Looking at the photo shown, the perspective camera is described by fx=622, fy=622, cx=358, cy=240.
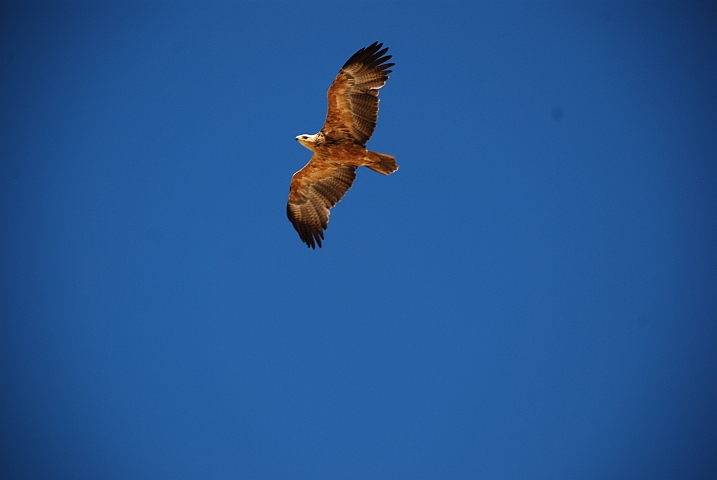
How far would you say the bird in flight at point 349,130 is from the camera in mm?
11484

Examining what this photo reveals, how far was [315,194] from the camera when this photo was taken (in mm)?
12797

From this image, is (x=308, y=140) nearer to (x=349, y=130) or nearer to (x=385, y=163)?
(x=349, y=130)

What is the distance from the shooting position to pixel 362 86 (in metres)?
11.5

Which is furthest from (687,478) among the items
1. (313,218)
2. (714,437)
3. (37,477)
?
(37,477)

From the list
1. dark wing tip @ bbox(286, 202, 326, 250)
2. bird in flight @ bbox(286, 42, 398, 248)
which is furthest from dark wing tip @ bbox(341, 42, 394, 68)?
dark wing tip @ bbox(286, 202, 326, 250)

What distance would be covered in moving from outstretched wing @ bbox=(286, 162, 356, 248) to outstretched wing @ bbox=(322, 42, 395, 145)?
121 cm

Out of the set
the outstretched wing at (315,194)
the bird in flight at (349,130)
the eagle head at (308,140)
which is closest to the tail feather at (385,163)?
the bird in flight at (349,130)

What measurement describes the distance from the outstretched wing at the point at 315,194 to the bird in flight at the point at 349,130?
0.02m

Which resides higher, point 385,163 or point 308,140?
point 308,140

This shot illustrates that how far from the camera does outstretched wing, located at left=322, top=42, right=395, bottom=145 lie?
1146 cm

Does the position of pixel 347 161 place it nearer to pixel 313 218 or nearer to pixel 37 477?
pixel 313 218

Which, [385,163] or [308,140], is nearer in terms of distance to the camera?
[385,163]

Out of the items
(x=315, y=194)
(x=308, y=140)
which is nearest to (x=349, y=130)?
(x=308, y=140)

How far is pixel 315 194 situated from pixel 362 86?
8.18 feet
